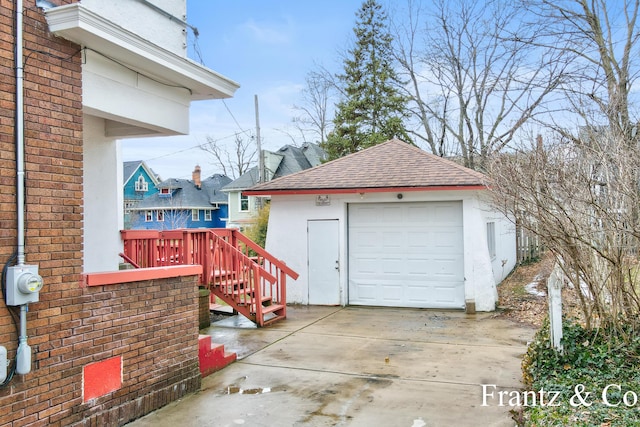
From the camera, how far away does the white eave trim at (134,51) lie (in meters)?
4.21

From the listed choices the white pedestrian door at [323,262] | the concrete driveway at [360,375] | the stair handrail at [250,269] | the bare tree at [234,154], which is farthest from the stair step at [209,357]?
the bare tree at [234,154]

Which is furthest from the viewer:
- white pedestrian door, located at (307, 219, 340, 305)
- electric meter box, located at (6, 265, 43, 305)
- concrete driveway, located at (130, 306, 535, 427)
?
white pedestrian door, located at (307, 219, 340, 305)

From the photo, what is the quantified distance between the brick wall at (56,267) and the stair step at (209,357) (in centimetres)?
115

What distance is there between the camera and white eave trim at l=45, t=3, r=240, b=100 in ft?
13.8

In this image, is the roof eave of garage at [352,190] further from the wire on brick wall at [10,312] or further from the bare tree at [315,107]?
the bare tree at [315,107]

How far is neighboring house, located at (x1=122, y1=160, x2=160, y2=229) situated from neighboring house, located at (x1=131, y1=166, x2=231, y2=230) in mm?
537

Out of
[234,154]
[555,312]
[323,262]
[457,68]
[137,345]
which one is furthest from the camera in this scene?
[234,154]

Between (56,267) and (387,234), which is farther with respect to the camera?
(387,234)

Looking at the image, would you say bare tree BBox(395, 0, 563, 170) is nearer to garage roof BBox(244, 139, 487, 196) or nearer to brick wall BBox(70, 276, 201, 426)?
garage roof BBox(244, 139, 487, 196)

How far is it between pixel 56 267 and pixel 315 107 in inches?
1273

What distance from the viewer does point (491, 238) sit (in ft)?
42.1

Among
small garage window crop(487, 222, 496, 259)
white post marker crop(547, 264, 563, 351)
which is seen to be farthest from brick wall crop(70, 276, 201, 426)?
small garage window crop(487, 222, 496, 259)

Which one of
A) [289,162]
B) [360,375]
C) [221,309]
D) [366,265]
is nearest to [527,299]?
[366,265]

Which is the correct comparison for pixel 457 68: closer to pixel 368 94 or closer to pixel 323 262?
pixel 368 94
